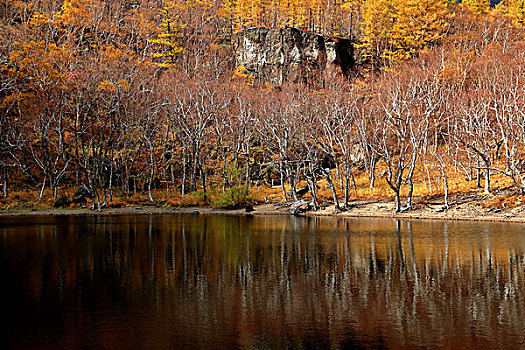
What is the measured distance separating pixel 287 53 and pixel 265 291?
7050 cm

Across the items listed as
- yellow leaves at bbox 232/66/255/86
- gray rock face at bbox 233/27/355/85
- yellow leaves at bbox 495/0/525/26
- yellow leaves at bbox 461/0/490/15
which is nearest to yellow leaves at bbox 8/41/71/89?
yellow leaves at bbox 232/66/255/86

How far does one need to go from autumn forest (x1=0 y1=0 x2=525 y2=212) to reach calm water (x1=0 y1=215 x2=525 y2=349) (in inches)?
684

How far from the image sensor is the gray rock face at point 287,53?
8056 centimetres

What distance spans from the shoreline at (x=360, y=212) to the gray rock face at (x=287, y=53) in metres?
36.3

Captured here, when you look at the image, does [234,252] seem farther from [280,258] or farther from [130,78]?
[130,78]

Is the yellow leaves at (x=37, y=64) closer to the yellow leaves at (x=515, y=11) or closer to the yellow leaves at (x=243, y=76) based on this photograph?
the yellow leaves at (x=243, y=76)

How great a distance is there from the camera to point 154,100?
5912cm

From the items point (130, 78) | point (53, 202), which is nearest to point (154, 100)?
point (130, 78)

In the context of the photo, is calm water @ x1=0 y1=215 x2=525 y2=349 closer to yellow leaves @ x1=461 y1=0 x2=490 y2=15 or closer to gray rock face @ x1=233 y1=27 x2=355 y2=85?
gray rock face @ x1=233 y1=27 x2=355 y2=85

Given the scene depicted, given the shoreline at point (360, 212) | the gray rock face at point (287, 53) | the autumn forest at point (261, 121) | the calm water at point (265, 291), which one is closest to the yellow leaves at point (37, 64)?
the autumn forest at point (261, 121)

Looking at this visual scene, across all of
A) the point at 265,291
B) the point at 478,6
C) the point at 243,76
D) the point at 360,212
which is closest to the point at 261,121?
the point at 360,212

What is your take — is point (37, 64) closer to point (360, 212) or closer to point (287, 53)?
point (360, 212)

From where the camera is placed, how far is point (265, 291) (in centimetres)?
1497

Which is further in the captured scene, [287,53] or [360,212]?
[287,53]
